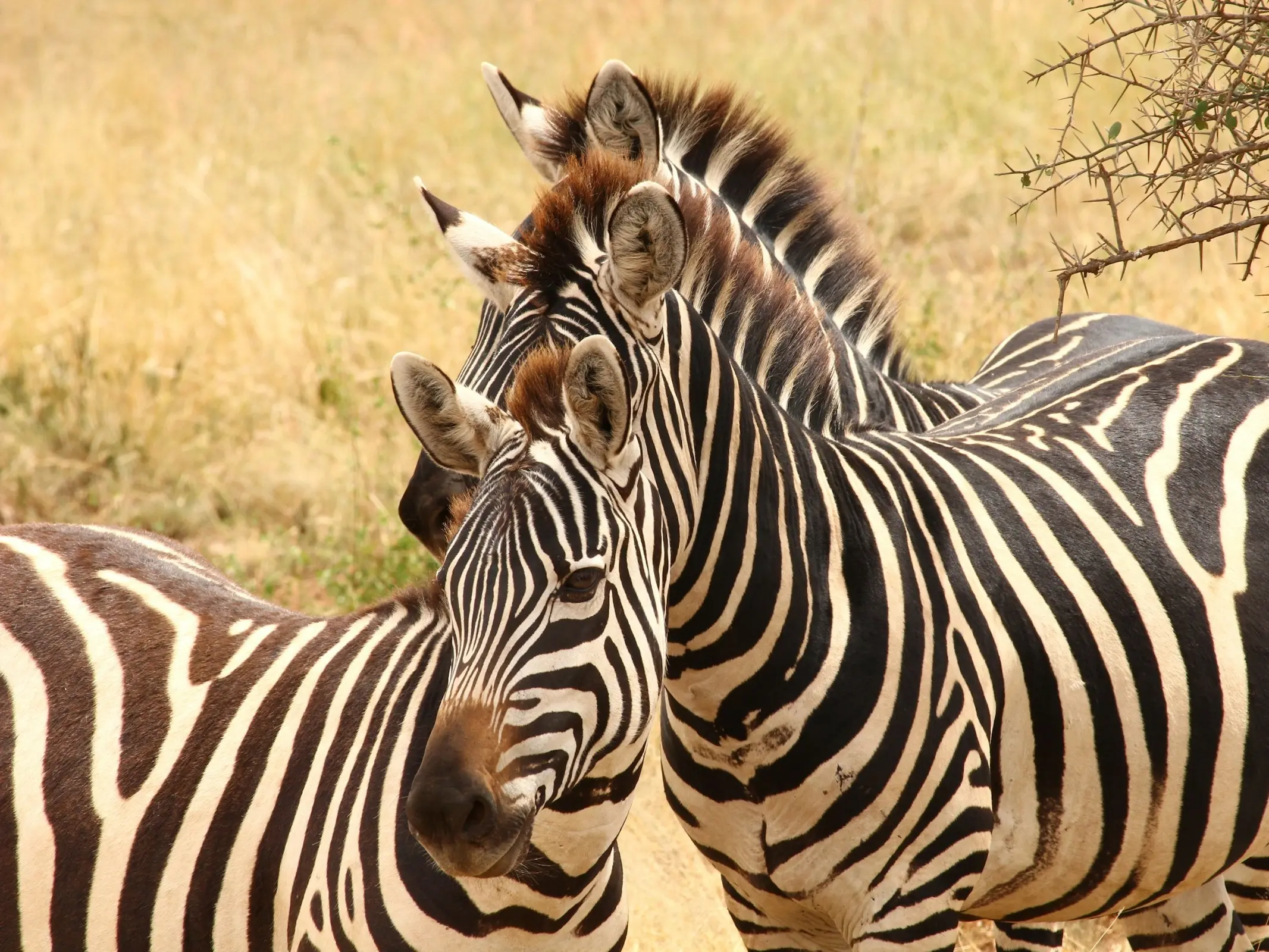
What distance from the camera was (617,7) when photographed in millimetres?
14867

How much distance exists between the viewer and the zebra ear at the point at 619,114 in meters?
4.09

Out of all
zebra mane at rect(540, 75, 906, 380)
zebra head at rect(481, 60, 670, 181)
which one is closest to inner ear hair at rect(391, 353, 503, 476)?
zebra head at rect(481, 60, 670, 181)

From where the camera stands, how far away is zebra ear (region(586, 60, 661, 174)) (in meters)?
4.09

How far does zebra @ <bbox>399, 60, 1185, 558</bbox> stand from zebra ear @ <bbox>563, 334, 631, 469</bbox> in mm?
1438

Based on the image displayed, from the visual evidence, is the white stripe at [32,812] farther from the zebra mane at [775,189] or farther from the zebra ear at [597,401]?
the zebra mane at [775,189]

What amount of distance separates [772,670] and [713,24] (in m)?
12.3

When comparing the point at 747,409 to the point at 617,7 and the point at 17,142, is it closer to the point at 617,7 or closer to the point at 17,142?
the point at 17,142

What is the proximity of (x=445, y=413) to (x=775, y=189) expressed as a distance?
2.53m

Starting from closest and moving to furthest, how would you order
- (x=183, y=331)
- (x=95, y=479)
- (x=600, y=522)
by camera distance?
1. (x=600, y=522)
2. (x=95, y=479)
3. (x=183, y=331)

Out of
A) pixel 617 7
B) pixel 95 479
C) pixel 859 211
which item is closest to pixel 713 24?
pixel 617 7

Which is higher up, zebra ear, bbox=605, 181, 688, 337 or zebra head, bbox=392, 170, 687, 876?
zebra ear, bbox=605, 181, 688, 337

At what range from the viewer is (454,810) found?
7.55ft

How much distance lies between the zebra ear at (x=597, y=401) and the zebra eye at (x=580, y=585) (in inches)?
8.5

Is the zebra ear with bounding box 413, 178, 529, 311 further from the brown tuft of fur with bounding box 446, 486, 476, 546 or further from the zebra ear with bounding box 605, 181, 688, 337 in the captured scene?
the brown tuft of fur with bounding box 446, 486, 476, 546
